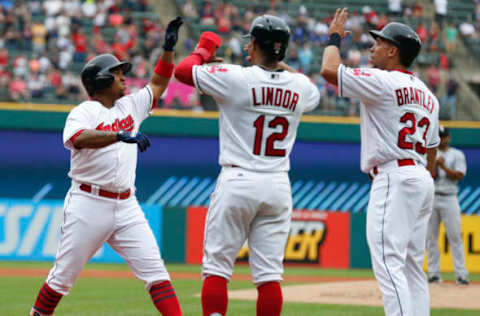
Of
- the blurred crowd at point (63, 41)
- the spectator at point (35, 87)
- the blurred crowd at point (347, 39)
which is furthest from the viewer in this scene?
the blurred crowd at point (347, 39)

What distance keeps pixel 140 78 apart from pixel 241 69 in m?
13.8

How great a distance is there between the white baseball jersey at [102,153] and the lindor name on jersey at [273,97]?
4.68ft

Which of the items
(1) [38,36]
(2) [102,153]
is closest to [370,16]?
(1) [38,36]

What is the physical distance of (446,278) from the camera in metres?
13.0

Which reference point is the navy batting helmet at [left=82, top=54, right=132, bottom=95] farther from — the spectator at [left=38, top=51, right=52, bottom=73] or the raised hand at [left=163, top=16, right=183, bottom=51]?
the spectator at [left=38, top=51, right=52, bottom=73]

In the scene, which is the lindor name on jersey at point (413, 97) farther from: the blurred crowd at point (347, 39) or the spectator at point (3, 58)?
the spectator at point (3, 58)

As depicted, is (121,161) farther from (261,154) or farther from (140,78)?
(140,78)

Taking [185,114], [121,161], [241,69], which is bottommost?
[185,114]

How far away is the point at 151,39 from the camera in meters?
19.8

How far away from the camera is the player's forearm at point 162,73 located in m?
6.28

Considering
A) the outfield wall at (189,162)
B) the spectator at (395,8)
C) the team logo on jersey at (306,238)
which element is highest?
the spectator at (395,8)

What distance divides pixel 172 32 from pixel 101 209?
1.41m

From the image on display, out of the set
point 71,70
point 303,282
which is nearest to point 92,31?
point 71,70

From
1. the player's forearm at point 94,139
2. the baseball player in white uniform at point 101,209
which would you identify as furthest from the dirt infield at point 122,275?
the player's forearm at point 94,139
